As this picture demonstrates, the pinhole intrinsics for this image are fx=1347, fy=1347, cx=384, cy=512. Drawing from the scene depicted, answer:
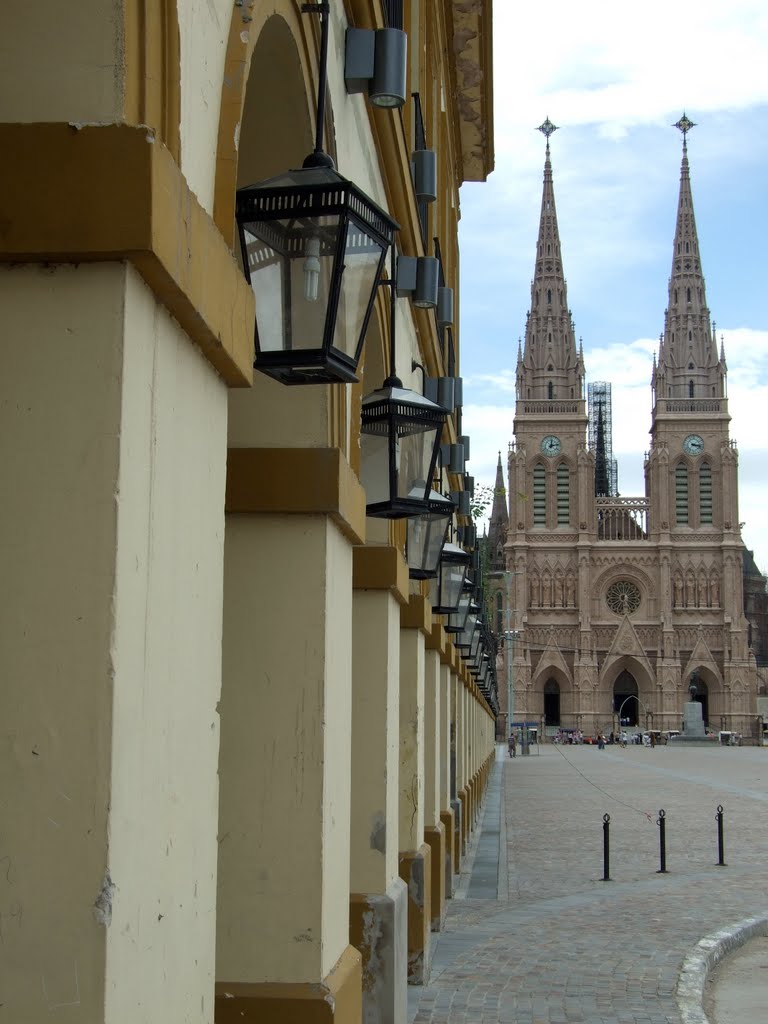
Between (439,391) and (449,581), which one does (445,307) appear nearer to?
(439,391)

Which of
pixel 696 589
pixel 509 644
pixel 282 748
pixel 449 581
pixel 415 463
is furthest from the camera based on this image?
pixel 696 589

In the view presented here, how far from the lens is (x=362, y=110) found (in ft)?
22.7

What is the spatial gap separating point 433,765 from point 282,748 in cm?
812

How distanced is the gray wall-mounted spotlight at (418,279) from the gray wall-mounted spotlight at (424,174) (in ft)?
2.96

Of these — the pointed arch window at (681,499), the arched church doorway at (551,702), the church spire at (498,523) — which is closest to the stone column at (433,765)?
the arched church doorway at (551,702)

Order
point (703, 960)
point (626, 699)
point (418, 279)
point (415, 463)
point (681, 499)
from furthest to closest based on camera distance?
point (681, 499) → point (626, 699) → point (703, 960) → point (418, 279) → point (415, 463)

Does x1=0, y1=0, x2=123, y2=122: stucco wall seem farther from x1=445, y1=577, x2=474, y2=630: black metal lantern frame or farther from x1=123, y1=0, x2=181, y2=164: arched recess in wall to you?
x1=445, y1=577, x2=474, y2=630: black metal lantern frame

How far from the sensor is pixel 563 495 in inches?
4286

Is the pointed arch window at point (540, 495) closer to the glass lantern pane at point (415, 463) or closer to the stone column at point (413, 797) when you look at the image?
the stone column at point (413, 797)

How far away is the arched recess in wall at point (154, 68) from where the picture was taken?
8.77 feet

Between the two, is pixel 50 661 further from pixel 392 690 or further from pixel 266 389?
pixel 392 690

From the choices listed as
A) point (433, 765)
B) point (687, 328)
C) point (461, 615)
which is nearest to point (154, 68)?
point (433, 765)

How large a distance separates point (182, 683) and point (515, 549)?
4125 inches

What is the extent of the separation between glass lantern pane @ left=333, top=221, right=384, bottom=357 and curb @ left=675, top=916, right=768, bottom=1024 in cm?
574
